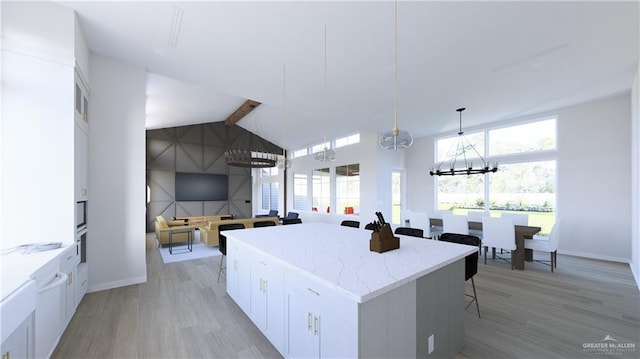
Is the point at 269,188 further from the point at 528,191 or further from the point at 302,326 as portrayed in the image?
the point at 302,326

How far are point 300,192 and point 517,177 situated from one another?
6.73 metres

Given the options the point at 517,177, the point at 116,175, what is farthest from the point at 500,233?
the point at 116,175

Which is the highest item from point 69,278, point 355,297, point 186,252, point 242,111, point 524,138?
point 242,111

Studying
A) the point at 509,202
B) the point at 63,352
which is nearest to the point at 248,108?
the point at 63,352

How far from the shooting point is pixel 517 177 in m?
5.85

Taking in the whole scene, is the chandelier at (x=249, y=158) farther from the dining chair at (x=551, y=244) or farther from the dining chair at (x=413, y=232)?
the dining chair at (x=551, y=244)

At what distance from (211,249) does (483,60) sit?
Answer: 248 inches

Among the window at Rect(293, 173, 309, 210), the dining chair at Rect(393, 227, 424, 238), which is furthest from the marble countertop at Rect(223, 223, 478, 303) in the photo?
the window at Rect(293, 173, 309, 210)

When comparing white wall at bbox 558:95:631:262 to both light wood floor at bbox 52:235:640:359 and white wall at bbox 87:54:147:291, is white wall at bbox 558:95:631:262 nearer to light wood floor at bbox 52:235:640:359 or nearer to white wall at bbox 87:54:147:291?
light wood floor at bbox 52:235:640:359

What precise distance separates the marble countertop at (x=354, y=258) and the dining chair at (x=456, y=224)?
2.79m

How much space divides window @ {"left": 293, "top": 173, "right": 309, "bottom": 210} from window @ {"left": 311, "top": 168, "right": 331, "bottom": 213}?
487 millimetres

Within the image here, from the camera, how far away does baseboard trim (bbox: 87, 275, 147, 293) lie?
3342 mm

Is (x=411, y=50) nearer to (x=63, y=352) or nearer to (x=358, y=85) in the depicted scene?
(x=358, y=85)

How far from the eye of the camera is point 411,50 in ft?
10.5
